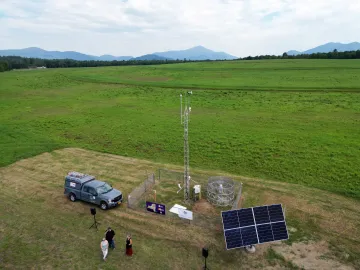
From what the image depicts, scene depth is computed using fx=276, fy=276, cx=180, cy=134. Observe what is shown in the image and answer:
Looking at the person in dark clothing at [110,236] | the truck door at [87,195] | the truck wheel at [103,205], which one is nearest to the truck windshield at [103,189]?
the truck door at [87,195]

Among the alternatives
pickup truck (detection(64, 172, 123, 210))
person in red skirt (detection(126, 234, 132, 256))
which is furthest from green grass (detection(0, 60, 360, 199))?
person in red skirt (detection(126, 234, 132, 256))

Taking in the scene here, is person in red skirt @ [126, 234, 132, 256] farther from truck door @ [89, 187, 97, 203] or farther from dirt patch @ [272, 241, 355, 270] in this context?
dirt patch @ [272, 241, 355, 270]

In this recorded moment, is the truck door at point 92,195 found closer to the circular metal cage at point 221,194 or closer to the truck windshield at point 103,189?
the truck windshield at point 103,189

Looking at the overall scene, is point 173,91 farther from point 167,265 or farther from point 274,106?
point 167,265

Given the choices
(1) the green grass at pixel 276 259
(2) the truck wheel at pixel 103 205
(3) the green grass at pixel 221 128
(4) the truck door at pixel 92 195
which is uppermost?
(4) the truck door at pixel 92 195

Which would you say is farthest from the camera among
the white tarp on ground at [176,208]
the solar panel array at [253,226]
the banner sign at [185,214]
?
the white tarp on ground at [176,208]
